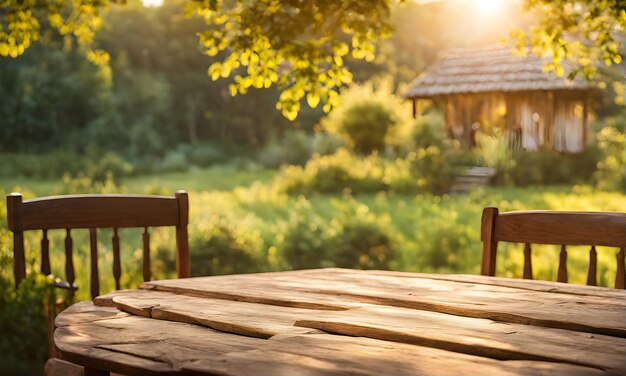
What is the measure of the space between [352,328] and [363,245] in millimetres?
5657

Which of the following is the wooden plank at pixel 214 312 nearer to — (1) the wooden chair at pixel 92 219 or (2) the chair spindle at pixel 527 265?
(1) the wooden chair at pixel 92 219

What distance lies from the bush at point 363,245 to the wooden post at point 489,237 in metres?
4.24

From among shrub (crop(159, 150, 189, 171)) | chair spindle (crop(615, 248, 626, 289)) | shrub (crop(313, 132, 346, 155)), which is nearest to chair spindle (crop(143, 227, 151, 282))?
chair spindle (crop(615, 248, 626, 289))

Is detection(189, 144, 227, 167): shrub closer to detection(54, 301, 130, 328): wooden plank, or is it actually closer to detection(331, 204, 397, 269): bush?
detection(331, 204, 397, 269): bush

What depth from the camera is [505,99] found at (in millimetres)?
13555

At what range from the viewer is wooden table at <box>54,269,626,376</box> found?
148 centimetres

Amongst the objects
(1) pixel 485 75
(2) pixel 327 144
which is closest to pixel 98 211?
(1) pixel 485 75

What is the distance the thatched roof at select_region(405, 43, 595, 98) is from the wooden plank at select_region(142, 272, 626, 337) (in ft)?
35.4

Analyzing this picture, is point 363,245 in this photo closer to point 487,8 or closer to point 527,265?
point 527,265

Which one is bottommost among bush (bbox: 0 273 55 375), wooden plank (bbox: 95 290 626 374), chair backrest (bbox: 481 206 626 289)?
bush (bbox: 0 273 55 375)

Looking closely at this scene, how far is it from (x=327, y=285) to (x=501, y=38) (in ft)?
8.98

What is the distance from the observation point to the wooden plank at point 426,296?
1.88m

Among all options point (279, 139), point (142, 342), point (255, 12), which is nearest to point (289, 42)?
point (255, 12)

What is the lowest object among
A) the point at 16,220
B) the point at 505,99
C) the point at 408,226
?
the point at 408,226
